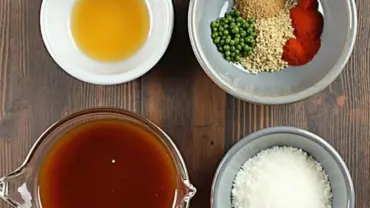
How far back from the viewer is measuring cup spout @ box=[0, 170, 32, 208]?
1.49 meters

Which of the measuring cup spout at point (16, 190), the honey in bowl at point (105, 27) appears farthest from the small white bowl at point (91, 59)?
the measuring cup spout at point (16, 190)

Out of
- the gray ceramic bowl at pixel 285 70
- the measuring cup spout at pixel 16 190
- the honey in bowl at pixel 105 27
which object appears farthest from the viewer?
the honey in bowl at pixel 105 27

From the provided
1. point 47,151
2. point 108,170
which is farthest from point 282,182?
point 47,151

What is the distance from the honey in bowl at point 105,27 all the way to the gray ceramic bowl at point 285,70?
0.12 m

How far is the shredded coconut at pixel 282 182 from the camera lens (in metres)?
1.59

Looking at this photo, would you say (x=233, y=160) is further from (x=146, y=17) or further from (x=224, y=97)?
(x=146, y=17)

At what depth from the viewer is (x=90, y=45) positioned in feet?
5.56

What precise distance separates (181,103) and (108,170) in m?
0.20

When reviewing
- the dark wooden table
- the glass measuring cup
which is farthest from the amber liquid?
the dark wooden table

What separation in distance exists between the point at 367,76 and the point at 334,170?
7.5 inches

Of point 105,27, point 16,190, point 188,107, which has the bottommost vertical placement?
point 16,190

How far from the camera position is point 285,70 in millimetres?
1672

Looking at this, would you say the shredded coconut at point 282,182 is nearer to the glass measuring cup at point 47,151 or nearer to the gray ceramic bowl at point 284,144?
the gray ceramic bowl at point 284,144

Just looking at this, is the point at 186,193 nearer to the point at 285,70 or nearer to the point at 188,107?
the point at 188,107
